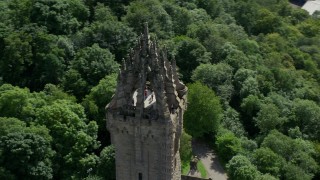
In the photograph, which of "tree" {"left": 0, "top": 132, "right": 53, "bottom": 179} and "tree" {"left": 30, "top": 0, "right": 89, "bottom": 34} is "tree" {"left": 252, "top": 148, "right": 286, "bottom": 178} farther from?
"tree" {"left": 30, "top": 0, "right": 89, "bottom": 34}

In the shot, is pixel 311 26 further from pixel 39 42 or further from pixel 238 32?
pixel 39 42

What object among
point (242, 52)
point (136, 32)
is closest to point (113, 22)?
point (136, 32)

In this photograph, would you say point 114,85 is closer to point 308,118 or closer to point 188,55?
point 188,55

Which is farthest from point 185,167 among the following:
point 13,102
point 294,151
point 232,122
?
point 13,102

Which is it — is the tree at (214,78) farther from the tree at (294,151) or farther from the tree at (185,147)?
the tree at (185,147)

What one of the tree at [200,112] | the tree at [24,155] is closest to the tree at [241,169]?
the tree at [200,112]

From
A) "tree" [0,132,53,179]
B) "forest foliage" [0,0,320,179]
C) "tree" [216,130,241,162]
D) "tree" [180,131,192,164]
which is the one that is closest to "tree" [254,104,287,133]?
"forest foliage" [0,0,320,179]
